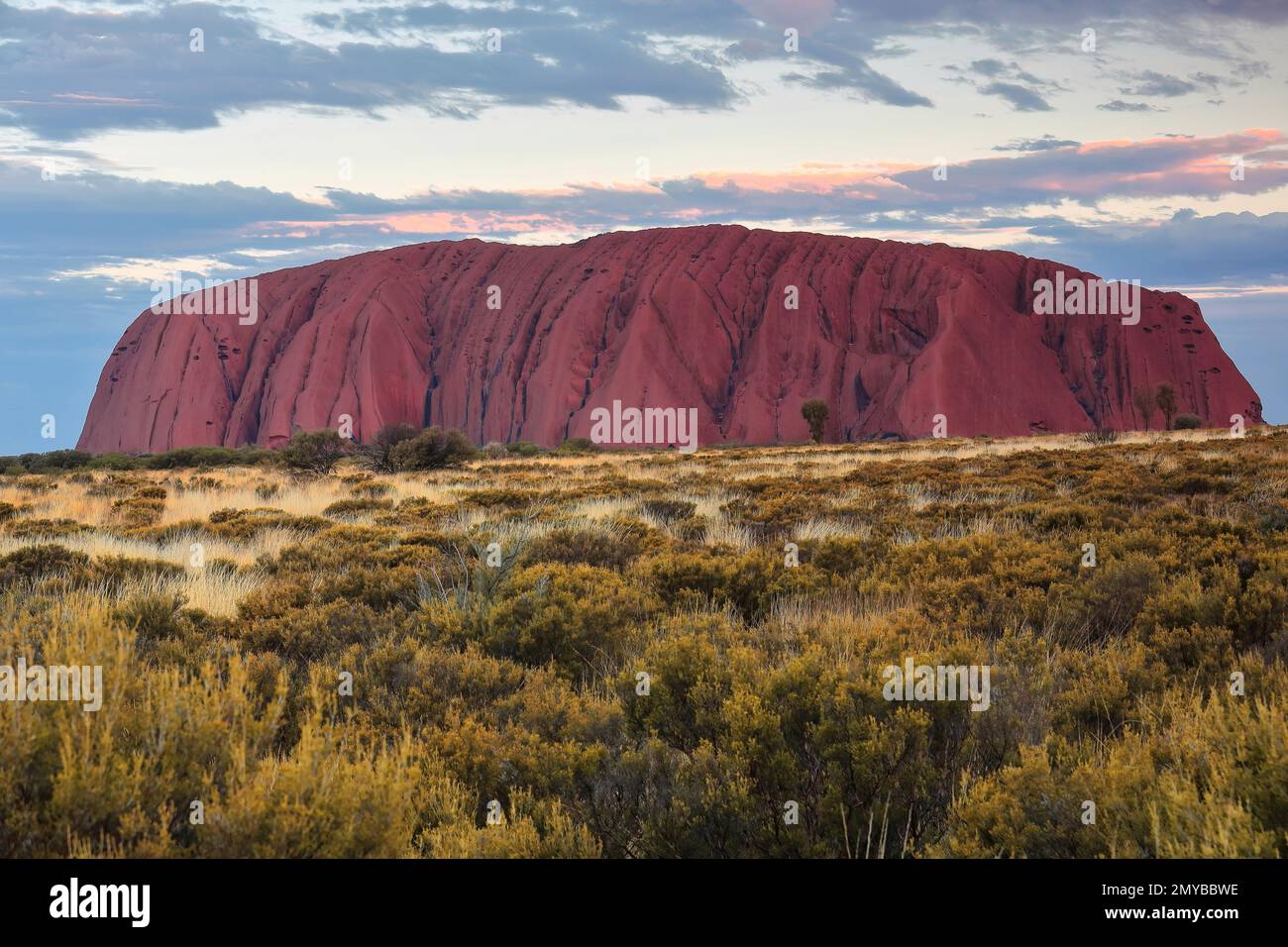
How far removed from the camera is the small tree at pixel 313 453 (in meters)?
32.7

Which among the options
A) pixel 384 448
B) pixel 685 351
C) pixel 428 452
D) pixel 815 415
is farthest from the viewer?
pixel 685 351

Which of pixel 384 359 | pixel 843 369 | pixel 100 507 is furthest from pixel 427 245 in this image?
pixel 100 507

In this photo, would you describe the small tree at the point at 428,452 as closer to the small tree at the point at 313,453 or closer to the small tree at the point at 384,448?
the small tree at the point at 384,448

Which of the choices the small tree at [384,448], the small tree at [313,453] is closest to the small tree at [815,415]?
the small tree at [384,448]

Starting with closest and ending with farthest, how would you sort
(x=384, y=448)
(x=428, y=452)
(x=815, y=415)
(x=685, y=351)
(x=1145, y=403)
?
(x=428, y=452)
(x=384, y=448)
(x=815, y=415)
(x=1145, y=403)
(x=685, y=351)

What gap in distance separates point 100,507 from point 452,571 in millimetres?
12318

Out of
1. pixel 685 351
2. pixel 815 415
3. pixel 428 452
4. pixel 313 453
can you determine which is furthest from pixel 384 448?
pixel 685 351

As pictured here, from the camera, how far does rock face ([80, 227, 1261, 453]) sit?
3465 inches

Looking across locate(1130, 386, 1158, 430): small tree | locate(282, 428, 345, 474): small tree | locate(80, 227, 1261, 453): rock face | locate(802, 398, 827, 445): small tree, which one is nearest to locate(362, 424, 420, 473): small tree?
locate(282, 428, 345, 474): small tree

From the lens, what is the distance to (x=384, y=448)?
34.4m

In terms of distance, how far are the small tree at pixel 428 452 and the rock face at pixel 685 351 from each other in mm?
52384

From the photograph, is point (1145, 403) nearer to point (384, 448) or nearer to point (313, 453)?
point (384, 448)

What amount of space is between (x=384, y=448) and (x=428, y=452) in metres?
2.45

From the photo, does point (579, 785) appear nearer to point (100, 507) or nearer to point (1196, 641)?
point (1196, 641)
